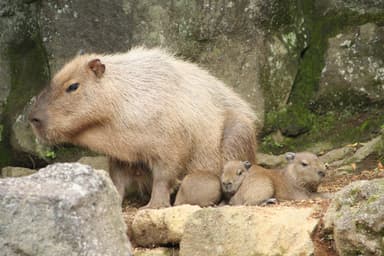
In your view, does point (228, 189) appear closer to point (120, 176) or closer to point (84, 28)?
point (120, 176)

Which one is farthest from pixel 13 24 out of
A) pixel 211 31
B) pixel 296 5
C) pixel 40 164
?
pixel 296 5

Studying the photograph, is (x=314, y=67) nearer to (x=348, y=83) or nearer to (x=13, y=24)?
(x=348, y=83)

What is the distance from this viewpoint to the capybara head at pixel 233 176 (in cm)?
768

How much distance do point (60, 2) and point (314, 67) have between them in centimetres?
285

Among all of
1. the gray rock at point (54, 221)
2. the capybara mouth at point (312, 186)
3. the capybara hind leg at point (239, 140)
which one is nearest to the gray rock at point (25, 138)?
the capybara hind leg at point (239, 140)

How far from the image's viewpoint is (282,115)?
9.69 m

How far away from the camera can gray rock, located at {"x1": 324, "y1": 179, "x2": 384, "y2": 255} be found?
5730 millimetres

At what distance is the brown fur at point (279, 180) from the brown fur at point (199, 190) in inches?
3.9

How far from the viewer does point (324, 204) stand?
22.5 ft

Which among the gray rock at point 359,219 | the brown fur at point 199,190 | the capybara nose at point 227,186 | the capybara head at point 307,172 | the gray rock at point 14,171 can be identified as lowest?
the gray rock at point 14,171

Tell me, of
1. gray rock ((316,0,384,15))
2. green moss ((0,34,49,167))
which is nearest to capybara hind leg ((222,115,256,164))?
gray rock ((316,0,384,15))

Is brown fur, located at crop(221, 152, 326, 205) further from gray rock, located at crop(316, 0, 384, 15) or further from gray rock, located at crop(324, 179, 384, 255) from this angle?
gray rock, located at crop(316, 0, 384, 15)

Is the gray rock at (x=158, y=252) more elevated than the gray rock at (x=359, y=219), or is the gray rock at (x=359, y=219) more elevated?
the gray rock at (x=359, y=219)

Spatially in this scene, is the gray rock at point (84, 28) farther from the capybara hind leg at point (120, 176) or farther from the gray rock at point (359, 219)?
the gray rock at point (359, 219)
